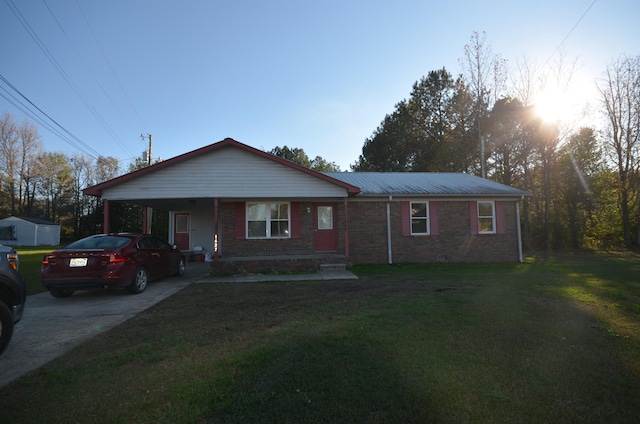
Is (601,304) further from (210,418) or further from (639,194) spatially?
(639,194)

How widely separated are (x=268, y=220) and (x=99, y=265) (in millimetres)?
6614

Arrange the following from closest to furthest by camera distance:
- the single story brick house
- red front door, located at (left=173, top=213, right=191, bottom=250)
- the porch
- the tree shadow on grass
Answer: the tree shadow on grass, the porch, the single story brick house, red front door, located at (left=173, top=213, right=191, bottom=250)

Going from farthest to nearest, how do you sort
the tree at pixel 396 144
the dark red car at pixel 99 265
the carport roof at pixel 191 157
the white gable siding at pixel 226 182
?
the tree at pixel 396 144 < the white gable siding at pixel 226 182 < the carport roof at pixel 191 157 < the dark red car at pixel 99 265

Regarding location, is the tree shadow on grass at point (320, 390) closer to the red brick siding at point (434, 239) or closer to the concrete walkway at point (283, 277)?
the concrete walkway at point (283, 277)

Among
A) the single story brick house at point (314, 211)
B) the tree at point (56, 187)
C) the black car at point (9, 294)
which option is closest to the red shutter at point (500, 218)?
the single story brick house at point (314, 211)

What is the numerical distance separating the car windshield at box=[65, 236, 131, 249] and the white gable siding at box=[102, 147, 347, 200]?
3.37 metres

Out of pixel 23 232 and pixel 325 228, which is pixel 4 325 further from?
pixel 23 232

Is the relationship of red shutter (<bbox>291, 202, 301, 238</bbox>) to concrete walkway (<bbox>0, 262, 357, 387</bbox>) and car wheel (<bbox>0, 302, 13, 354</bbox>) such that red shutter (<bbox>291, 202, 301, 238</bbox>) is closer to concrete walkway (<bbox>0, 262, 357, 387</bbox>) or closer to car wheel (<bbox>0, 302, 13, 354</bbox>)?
concrete walkway (<bbox>0, 262, 357, 387</bbox>)

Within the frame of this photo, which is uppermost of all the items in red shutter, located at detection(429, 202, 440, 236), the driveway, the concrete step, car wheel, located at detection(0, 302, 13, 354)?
red shutter, located at detection(429, 202, 440, 236)

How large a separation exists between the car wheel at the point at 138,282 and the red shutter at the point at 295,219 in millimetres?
5826

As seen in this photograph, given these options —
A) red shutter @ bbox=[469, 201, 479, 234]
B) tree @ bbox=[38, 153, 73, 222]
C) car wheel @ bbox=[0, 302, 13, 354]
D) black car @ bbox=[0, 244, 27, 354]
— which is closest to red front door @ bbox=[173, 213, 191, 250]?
black car @ bbox=[0, 244, 27, 354]

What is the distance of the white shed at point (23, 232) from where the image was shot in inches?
1195

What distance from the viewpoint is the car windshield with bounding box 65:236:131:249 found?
773 centimetres

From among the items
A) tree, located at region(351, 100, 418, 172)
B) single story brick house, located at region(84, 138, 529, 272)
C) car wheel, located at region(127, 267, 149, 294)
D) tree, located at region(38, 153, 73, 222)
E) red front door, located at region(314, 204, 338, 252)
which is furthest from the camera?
tree, located at region(38, 153, 73, 222)
